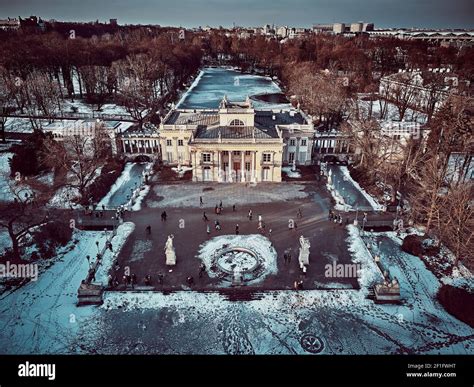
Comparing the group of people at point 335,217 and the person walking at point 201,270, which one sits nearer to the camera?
the person walking at point 201,270

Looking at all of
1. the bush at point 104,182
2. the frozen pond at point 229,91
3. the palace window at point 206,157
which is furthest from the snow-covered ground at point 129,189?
the frozen pond at point 229,91

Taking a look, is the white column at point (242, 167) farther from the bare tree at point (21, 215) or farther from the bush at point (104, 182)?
the bare tree at point (21, 215)

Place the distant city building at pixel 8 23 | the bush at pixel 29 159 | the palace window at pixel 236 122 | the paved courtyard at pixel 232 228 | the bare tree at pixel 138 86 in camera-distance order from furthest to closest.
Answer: the bare tree at pixel 138 86 → the palace window at pixel 236 122 → the bush at pixel 29 159 → the distant city building at pixel 8 23 → the paved courtyard at pixel 232 228

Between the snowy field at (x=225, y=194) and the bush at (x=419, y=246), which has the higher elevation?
the snowy field at (x=225, y=194)

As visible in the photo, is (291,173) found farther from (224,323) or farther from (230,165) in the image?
(224,323)

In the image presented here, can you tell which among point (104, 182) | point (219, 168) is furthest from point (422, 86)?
point (104, 182)

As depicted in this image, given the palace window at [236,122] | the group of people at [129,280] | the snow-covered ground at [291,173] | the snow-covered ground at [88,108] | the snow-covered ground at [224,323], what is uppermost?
the palace window at [236,122]
